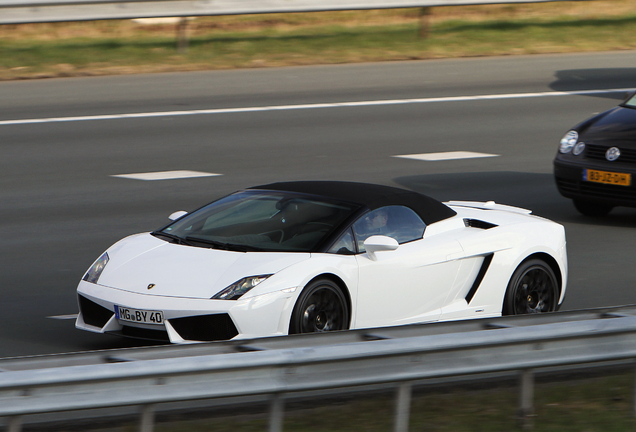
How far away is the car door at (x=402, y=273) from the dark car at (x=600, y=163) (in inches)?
172

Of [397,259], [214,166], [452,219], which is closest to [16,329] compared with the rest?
[397,259]

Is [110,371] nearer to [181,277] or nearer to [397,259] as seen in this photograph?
[181,277]

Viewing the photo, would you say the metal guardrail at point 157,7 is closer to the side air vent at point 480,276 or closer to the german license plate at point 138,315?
the side air vent at point 480,276

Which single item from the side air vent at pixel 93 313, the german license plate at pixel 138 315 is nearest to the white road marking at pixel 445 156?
the side air vent at pixel 93 313

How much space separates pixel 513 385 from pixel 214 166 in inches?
341

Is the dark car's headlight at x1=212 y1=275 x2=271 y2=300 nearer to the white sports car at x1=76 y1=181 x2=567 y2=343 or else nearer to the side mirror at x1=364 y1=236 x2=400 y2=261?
the white sports car at x1=76 y1=181 x2=567 y2=343

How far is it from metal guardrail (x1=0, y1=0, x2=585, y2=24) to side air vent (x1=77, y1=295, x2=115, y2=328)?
13.6m

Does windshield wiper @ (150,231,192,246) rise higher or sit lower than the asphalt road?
lower

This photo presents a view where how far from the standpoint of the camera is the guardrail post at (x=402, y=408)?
5348 millimetres

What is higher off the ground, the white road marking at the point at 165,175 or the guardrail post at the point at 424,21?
the guardrail post at the point at 424,21

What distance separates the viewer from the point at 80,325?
293 inches

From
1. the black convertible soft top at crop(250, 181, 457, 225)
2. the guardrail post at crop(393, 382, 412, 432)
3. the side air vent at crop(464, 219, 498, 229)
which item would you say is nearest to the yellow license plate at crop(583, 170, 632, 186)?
the side air vent at crop(464, 219, 498, 229)

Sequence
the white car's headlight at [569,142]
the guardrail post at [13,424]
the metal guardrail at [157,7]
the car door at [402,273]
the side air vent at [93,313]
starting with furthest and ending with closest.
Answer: the metal guardrail at [157,7], the white car's headlight at [569,142], the car door at [402,273], the side air vent at [93,313], the guardrail post at [13,424]

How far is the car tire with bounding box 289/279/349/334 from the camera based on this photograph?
280 inches
